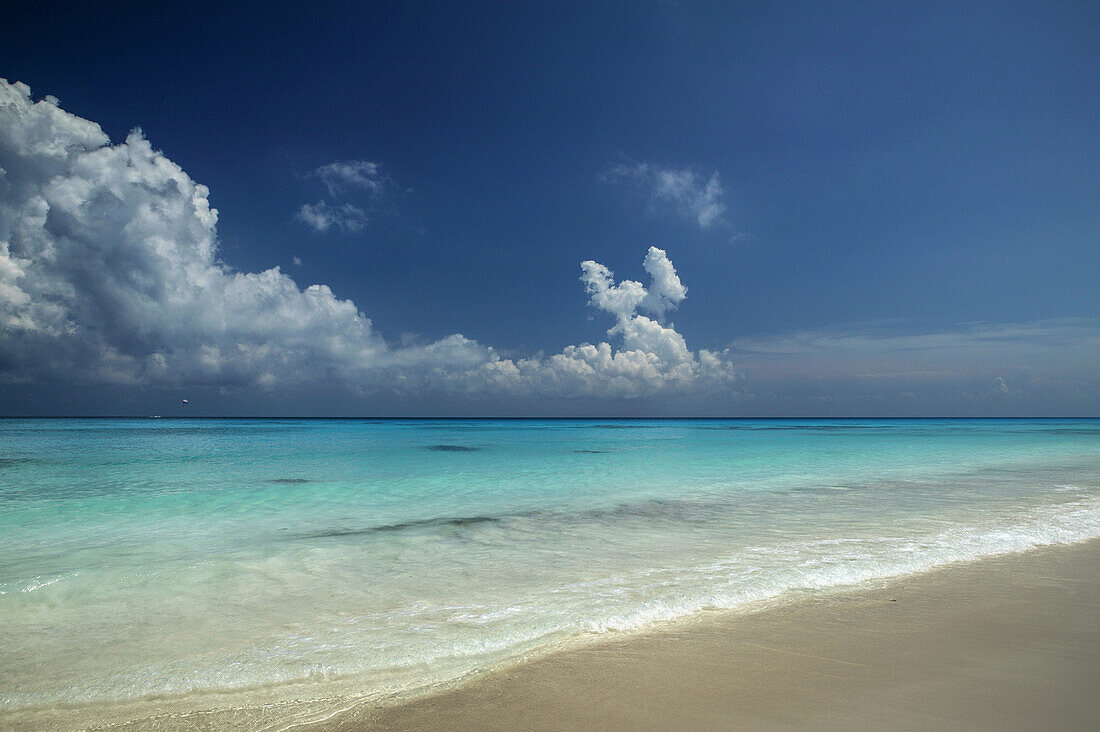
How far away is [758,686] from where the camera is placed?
9.84 feet

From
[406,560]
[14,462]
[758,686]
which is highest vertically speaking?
[758,686]

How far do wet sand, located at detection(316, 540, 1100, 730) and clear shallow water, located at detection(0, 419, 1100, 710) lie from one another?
40cm

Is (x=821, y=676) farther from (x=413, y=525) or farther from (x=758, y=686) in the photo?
(x=413, y=525)

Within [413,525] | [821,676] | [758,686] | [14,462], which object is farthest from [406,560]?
[14,462]

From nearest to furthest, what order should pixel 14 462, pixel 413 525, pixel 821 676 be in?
1. pixel 821 676
2. pixel 413 525
3. pixel 14 462

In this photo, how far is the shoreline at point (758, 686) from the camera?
8.80 feet

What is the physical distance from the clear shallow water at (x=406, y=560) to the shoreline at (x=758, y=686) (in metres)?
0.26

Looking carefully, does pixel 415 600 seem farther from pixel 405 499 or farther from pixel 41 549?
pixel 405 499

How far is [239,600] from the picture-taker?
4.84 meters

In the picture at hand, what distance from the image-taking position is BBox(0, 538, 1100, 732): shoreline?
2682mm

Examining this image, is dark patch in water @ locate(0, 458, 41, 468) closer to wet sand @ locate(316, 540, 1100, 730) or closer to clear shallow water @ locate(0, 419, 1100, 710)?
clear shallow water @ locate(0, 419, 1100, 710)

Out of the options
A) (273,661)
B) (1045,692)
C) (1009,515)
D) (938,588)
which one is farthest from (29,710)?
(1009,515)

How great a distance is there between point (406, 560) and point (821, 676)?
4642 mm

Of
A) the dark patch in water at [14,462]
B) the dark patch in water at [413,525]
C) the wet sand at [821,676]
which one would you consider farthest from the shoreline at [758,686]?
the dark patch in water at [14,462]
